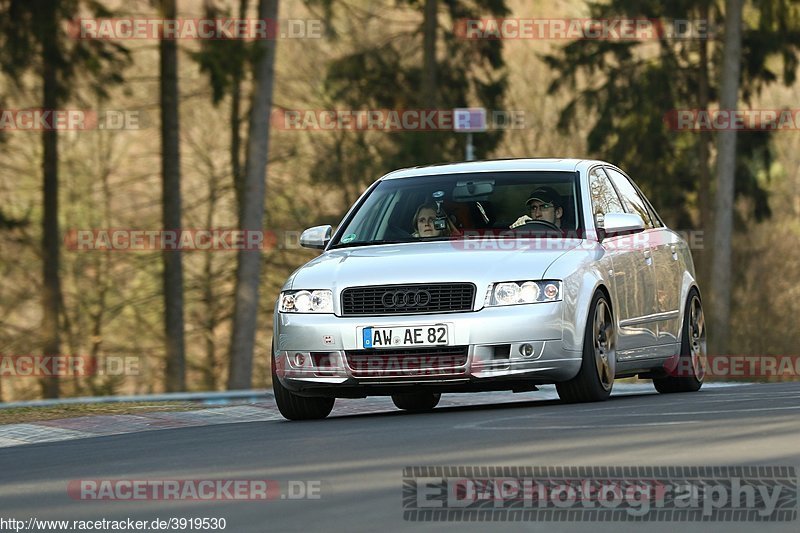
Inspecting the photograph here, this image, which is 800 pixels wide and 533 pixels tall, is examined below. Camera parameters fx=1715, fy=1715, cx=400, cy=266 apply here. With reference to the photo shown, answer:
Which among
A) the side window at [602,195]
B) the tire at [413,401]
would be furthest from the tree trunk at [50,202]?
the side window at [602,195]

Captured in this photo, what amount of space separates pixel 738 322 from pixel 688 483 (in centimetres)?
3568

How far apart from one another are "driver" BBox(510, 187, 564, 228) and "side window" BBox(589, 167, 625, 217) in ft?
0.93

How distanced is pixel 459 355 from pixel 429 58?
103 feet

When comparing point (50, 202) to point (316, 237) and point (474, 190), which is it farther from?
point (474, 190)

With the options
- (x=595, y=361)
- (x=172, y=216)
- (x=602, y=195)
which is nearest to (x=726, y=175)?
(x=172, y=216)

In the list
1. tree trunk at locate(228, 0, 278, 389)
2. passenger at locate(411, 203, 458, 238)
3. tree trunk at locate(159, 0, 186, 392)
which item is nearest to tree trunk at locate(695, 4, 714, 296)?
tree trunk at locate(159, 0, 186, 392)

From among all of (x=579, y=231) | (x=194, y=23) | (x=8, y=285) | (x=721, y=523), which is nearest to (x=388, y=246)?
(x=579, y=231)

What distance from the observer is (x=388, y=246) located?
12555 mm

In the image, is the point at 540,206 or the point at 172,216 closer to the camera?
the point at 540,206

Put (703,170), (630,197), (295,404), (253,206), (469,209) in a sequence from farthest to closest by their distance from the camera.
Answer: (703,170) < (253,206) < (630,197) < (469,209) < (295,404)

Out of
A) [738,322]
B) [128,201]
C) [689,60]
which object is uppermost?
[689,60]

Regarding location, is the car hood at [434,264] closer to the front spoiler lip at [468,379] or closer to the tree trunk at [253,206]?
the front spoiler lip at [468,379]

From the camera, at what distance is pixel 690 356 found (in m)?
14.4

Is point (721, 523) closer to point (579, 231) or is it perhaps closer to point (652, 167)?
point (579, 231)
